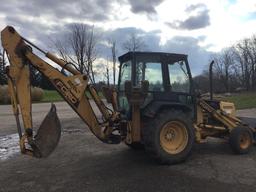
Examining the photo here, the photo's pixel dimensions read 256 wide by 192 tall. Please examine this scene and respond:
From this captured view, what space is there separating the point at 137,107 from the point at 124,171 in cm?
143

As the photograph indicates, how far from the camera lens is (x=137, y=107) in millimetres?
9344

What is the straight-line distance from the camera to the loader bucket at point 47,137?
26.6 ft

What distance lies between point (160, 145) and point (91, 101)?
181 centimetres

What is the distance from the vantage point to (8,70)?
8.43 meters

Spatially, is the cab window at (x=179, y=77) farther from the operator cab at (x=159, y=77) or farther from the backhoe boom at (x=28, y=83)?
the backhoe boom at (x=28, y=83)

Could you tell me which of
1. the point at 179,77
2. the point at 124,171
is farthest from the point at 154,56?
the point at 124,171

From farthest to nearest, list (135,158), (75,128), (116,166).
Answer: (75,128) < (135,158) < (116,166)

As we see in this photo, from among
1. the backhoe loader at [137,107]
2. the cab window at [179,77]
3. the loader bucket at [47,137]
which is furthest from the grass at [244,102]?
the loader bucket at [47,137]

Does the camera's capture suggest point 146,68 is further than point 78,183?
Yes

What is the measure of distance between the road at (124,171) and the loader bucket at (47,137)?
60 cm

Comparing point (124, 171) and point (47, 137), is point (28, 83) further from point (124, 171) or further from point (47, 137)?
point (124, 171)

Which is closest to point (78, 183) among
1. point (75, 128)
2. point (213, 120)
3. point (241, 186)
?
point (241, 186)

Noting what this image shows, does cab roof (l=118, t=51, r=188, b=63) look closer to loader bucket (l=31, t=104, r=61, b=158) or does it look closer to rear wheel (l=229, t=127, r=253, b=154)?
rear wheel (l=229, t=127, r=253, b=154)

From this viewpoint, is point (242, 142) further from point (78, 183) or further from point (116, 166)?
point (78, 183)
